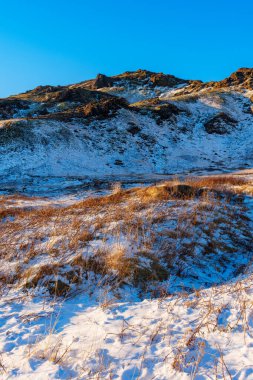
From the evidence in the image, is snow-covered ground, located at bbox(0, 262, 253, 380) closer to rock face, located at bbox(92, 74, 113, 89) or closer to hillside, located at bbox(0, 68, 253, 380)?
hillside, located at bbox(0, 68, 253, 380)

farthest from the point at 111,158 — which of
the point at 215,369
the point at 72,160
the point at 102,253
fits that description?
the point at 215,369

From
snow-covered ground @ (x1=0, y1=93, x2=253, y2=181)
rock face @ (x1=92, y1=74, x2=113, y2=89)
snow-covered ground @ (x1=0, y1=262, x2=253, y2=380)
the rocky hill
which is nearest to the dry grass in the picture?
snow-covered ground @ (x1=0, y1=262, x2=253, y2=380)

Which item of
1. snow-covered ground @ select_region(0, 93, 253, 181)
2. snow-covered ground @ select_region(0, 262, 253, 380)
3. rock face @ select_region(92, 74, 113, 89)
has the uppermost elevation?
rock face @ select_region(92, 74, 113, 89)

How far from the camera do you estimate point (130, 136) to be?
113ft

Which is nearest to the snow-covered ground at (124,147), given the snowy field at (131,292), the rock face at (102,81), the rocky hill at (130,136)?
the rocky hill at (130,136)

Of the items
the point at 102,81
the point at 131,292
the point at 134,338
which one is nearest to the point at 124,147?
the point at 131,292

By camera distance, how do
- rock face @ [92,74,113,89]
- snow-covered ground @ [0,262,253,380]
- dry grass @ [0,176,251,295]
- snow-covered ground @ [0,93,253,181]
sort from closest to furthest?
1. snow-covered ground @ [0,262,253,380]
2. dry grass @ [0,176,251,295]
3. snow-covered ground @ [0,93,253,181]
4. rock face @ [92,74,113,89]

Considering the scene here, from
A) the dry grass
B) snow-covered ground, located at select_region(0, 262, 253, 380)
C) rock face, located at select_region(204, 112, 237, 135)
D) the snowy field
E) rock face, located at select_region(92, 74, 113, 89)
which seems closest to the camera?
snow-covered ground, located at select_region(0, 262, 253, 380)

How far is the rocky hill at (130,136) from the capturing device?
91.8ft

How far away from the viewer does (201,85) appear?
61469 mm

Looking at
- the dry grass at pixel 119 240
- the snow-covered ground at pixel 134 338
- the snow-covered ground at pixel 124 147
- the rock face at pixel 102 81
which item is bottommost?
the snow-covered ground at pixel 134 338

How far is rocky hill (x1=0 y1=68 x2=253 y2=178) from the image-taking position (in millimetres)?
27969

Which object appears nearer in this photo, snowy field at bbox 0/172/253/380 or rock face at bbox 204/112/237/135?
snowy field at bbox 0/172/253/380

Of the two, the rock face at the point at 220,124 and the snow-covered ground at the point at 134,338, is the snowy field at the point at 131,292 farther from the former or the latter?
the rock face at the point at 220,124
